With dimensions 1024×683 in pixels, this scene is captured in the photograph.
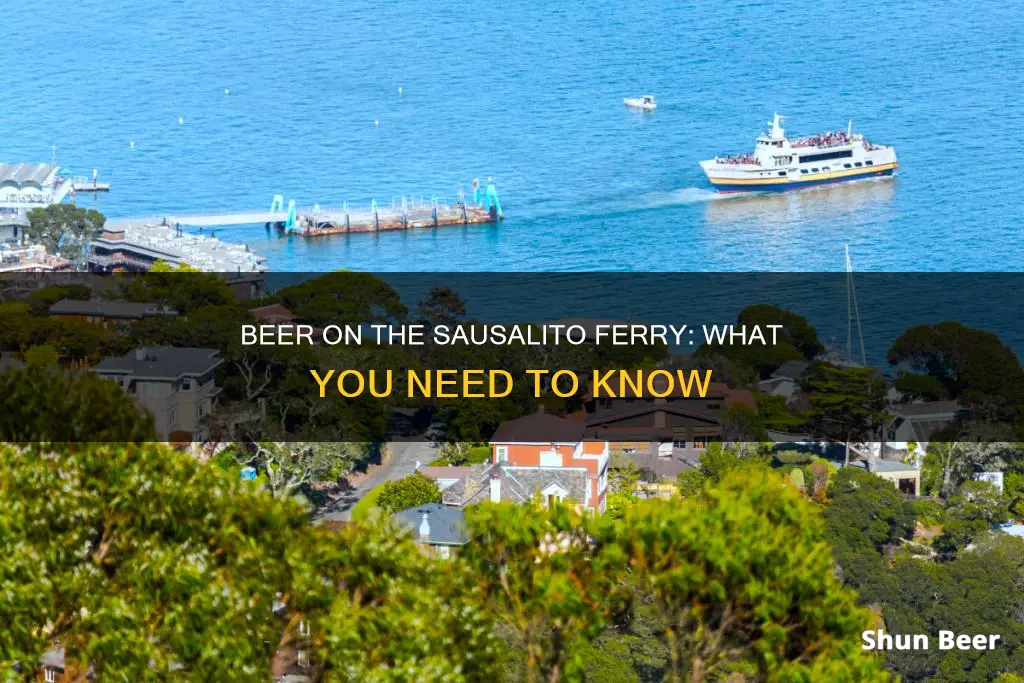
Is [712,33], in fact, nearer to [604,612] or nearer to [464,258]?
[464,258]

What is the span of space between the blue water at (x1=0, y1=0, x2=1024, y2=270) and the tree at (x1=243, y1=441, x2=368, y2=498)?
2444 cm

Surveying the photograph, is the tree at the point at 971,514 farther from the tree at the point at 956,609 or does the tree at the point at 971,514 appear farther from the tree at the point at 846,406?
the tree at the point at 846,406

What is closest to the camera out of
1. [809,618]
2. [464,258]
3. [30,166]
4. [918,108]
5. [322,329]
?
[809,618]

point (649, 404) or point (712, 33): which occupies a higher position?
point (712, 33)

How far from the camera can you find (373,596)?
12656 millimetres

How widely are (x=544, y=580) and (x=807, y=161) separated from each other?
155 feet

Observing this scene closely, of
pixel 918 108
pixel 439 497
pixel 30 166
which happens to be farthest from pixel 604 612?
pixel 918 108

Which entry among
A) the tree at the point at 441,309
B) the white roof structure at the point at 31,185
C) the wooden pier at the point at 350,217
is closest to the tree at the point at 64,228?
the wooden pier at the point at 350,217

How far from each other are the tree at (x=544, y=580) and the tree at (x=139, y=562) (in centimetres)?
132

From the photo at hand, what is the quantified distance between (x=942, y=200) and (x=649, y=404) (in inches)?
1229

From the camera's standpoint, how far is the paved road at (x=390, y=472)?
77.7 ft

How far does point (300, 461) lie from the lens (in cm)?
2434

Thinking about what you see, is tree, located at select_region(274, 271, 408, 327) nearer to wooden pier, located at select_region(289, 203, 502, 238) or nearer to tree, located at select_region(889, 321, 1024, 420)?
tree, located at select_region(889, 321, 1024, 420)

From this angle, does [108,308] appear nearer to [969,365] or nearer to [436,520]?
[436,520]
